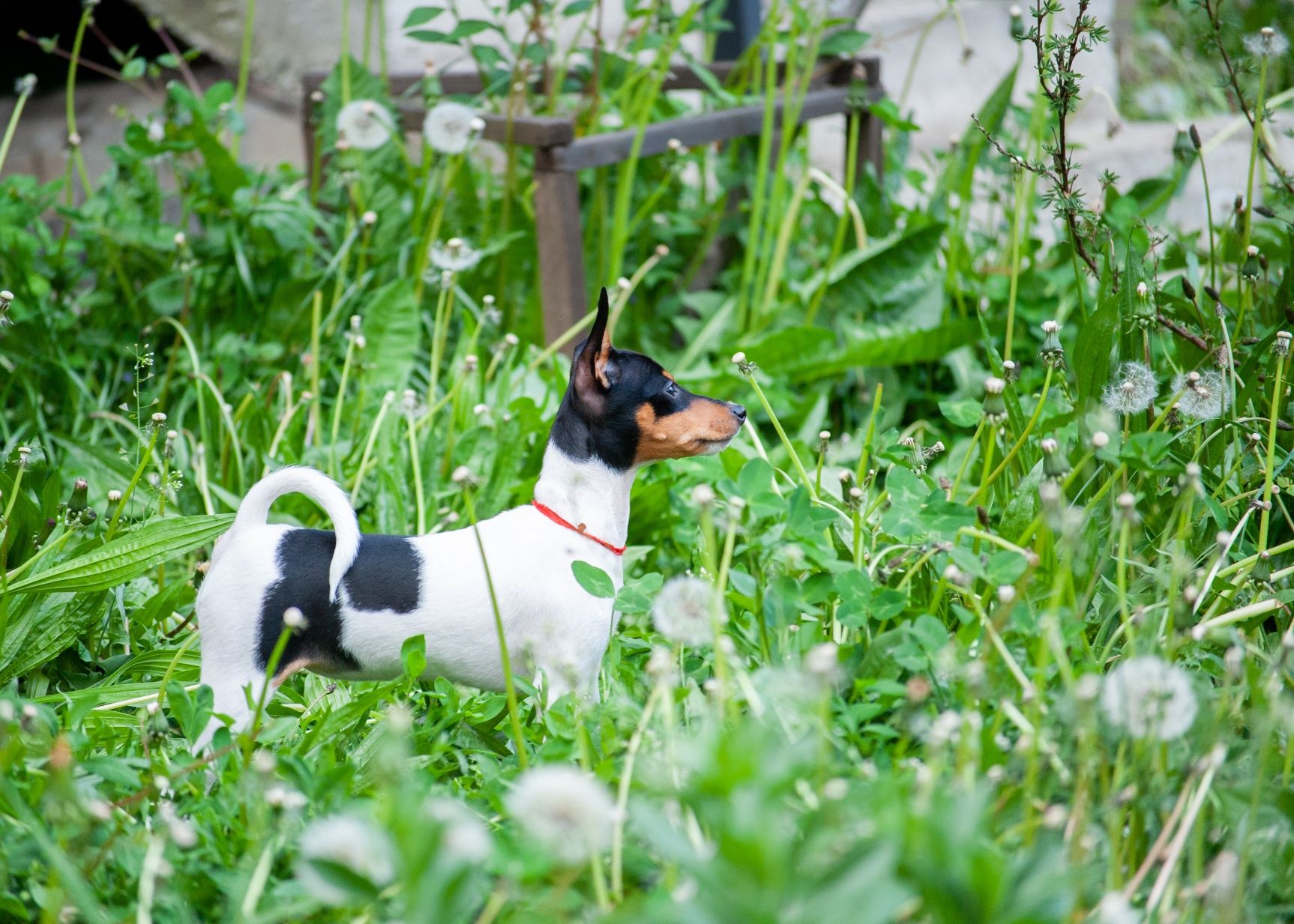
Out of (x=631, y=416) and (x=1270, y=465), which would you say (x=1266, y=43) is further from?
(x=631, y=416)

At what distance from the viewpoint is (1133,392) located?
5.68ft

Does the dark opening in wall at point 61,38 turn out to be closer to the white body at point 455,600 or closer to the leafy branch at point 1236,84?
the white body at point 455,600

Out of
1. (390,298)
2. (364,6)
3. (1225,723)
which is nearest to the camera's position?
(1225,723)

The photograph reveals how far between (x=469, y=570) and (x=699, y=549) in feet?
1.35

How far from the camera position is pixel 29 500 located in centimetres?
178

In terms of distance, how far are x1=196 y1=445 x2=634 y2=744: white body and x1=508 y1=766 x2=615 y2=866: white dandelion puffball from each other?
0.62m

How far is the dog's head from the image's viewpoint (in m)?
1.63

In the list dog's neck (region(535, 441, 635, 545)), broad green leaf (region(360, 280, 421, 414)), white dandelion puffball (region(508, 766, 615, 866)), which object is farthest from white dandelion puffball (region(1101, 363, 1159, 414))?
broad green leaf (region(360, 280, 421, 414))

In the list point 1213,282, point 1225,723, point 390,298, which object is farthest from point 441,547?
point 1213,282

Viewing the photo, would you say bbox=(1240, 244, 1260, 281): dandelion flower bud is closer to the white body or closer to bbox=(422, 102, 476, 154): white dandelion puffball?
the white body

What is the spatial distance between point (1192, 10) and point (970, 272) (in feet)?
3.19

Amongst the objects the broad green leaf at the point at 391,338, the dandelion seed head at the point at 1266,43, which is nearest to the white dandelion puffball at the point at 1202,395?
the dandelion seed head at the point at 1266,43

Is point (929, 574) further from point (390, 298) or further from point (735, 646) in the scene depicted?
point (390, 298)

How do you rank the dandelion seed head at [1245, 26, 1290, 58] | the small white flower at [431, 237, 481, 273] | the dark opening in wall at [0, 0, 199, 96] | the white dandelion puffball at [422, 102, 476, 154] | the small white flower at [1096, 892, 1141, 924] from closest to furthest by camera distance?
the small white flower at [1096, 892, 1141, 924] < the dandelion seed head at [1245, 26, 1290, 58] < the small white flower at [431, 237, 481, 273] < the white dandelion puffball at [422, 102, 476, 154] < the dark opening in wall at [0, 0, 199, 96]
